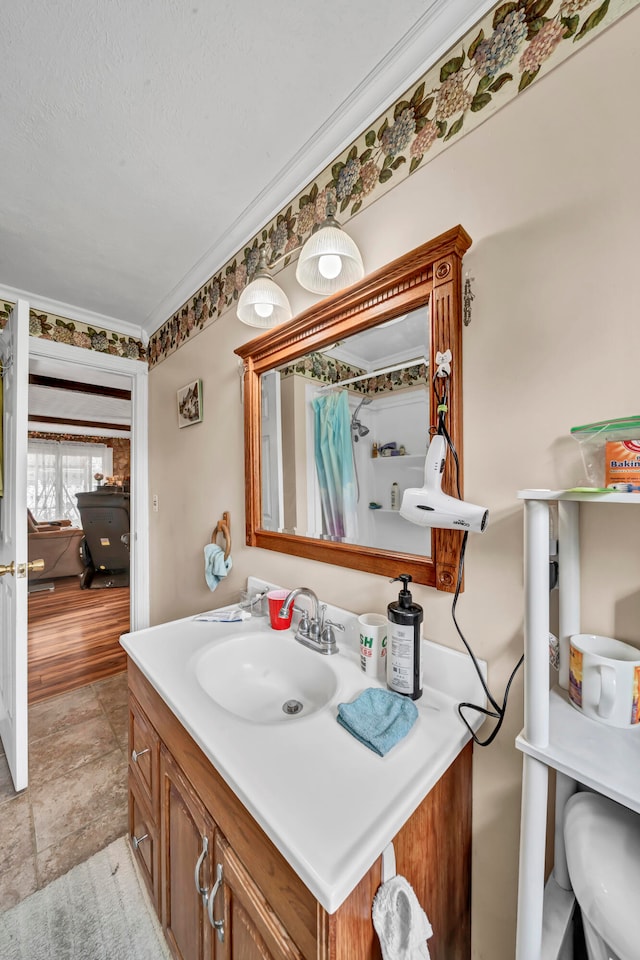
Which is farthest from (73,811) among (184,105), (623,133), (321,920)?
(623,133)

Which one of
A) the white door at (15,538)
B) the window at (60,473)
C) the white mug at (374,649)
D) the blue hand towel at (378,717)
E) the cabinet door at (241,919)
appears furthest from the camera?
the window at (60,473)

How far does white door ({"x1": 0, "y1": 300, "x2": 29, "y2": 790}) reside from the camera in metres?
1.44

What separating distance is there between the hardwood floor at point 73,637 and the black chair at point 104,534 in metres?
0.28

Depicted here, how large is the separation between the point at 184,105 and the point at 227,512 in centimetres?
132

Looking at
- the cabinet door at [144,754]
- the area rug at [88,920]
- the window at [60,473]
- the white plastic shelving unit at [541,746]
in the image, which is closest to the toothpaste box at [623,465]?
the white plastic shelving unit at [541,746]

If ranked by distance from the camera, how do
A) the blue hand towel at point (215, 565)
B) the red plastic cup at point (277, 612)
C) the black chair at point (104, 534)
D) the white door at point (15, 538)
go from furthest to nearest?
the black chair at point (104, 534) < the blue hand towel at point (215, 565) < the white door at point (15, 538) < the red plastic cup at point (277, 612)

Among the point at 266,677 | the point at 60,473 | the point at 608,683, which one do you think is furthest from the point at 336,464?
the point at 60,473

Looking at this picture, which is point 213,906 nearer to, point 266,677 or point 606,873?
point 266,677

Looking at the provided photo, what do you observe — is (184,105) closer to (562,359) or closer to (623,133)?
(623,133)

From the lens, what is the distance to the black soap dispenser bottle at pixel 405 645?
80 cm

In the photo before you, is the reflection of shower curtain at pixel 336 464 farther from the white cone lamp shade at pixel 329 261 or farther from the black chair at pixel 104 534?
the black chair at pixel 104 534

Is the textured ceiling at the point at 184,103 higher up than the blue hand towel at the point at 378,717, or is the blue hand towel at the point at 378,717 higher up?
the textured ceiling at the point at 184,103

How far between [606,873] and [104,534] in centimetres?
539

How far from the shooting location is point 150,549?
2402mm
